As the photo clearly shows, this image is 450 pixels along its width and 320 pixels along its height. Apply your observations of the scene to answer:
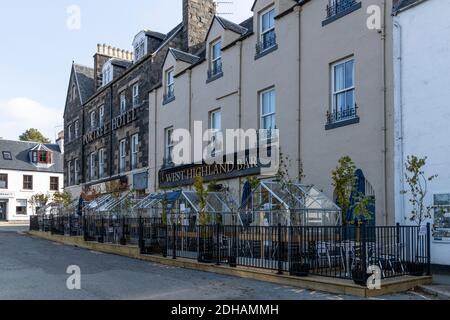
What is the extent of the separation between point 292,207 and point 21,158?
4875 centimetres

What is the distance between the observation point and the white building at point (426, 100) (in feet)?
41.4

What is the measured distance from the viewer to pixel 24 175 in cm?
5588

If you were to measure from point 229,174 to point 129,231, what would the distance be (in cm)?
443

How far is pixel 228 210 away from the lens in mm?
18641

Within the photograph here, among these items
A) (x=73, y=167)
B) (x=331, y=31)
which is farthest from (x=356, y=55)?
(x=73, y=167)

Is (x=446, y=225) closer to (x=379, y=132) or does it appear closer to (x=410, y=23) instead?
(x=379, y=132)

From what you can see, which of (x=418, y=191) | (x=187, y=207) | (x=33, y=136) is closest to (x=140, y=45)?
(x=187, y=207)

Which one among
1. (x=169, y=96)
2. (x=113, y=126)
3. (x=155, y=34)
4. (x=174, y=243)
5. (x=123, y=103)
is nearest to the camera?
(x=174, y=243)

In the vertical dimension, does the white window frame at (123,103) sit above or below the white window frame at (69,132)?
above

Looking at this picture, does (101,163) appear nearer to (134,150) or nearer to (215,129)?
(134,150)

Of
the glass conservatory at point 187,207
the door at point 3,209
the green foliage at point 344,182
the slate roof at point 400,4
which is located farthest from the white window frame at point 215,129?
the door at point 3,209

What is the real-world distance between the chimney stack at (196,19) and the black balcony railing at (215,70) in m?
5.15

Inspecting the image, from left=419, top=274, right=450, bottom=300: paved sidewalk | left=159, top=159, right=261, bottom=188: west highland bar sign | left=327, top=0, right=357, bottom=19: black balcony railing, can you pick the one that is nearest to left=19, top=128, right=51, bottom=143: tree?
left=159, top=159, right=261, bottom=188: west highland bar sign

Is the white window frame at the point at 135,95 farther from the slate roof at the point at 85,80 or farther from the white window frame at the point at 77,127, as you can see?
the white window frame at the point at 77,127
